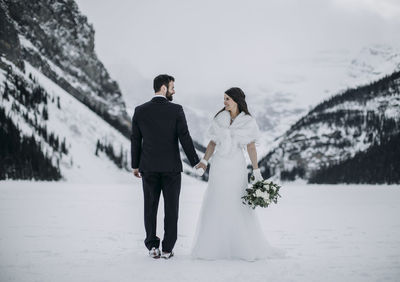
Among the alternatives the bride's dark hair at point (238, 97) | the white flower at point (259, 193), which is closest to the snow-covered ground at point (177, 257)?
the white flower at point (259, 193)

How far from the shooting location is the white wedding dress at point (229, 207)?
8.66 m

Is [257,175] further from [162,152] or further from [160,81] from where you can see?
[160,81]

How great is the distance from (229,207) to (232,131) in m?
1.47

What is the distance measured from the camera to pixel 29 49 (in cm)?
16588

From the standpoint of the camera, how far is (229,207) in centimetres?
877

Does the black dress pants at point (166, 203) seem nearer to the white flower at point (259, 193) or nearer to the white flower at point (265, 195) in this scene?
the white flower at point (259, 193)

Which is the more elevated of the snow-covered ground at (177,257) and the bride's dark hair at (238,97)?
the bride's dark hair at (238,97)

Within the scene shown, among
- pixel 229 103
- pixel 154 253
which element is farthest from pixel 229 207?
pixel 229 103

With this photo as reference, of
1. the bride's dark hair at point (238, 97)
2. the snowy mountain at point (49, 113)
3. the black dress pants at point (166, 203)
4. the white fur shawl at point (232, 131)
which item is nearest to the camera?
the black dress pants at point (166, 203)

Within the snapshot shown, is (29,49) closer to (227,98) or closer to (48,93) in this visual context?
(48,93)

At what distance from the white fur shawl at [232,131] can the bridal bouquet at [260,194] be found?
85 centimetres

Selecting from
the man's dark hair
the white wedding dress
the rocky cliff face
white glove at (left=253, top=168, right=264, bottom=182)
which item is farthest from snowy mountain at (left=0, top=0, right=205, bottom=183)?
white glove at (left=253, top=168, right=264, bottom=182)

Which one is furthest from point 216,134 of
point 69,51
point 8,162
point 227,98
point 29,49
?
point 69,51

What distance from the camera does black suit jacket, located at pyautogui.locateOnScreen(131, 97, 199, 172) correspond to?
8.45 m
